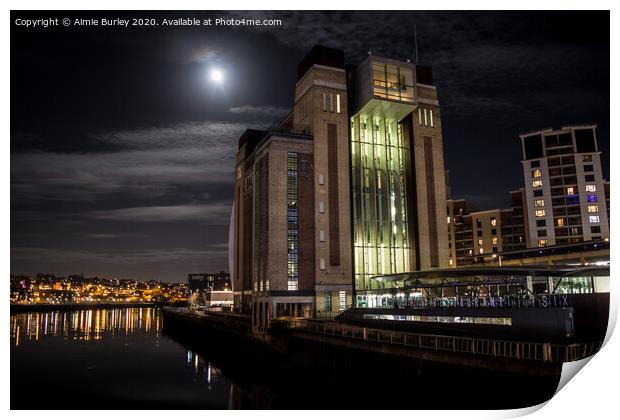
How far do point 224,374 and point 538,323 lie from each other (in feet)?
89.4

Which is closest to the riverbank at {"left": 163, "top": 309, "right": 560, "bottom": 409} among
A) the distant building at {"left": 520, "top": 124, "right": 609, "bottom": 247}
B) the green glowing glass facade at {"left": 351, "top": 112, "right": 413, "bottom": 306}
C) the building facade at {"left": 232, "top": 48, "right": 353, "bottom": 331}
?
the building facade at {"left": 232, "top": 48, "right": 353, "bottom": 331}

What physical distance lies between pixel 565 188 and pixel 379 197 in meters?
54.5

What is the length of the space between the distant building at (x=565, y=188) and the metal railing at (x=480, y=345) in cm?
7543

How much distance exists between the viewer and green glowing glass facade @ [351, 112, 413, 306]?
56469 mm

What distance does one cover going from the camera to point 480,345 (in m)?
22.4

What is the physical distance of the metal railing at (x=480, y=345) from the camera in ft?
61.1

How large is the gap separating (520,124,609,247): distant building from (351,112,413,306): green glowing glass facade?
48.0 m

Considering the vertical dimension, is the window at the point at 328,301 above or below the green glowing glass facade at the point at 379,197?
below

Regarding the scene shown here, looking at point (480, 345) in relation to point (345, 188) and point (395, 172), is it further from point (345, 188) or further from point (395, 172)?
point (395, 172)

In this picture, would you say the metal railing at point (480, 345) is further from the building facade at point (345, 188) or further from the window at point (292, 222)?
the building facade at point (345, 188)

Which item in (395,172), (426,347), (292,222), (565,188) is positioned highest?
(565,188)

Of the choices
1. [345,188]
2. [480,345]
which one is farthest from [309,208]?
[480,345]

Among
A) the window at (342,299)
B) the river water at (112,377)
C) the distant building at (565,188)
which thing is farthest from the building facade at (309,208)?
the distant building at (565,188)

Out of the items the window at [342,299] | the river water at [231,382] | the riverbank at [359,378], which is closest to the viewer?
the riverbank at [359,378]
